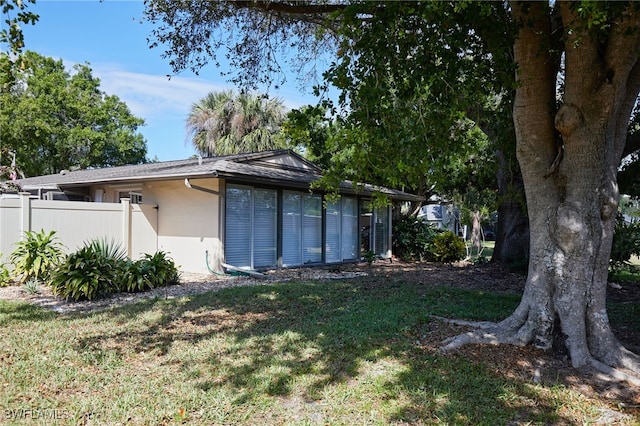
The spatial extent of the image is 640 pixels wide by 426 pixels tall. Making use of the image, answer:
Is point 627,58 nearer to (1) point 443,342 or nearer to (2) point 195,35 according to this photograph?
(1) point 443,342

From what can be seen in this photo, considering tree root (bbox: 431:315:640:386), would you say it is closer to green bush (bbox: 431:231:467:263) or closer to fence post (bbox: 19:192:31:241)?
fence post (bbox: 19:192:31:241)

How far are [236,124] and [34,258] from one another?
1387cm

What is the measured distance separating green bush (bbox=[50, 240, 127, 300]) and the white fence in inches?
83.2

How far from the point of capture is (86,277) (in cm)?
798

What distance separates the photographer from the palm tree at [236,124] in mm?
21434

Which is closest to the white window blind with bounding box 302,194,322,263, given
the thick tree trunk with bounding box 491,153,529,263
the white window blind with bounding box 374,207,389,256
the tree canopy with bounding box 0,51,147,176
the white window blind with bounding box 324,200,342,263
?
the white window blind with bounding box 324,200,342,263

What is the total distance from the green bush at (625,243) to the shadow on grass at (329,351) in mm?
3877

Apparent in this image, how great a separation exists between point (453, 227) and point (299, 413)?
30257 millimetres

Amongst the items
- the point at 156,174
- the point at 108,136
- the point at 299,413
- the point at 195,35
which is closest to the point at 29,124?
the point at 108,136

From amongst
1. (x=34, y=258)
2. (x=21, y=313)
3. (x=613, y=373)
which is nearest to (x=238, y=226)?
(x=34, y=258)

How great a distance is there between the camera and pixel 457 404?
3582 mm

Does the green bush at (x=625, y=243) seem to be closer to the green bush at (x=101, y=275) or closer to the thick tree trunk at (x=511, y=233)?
the thick tree trunk at (x=511, y=233)

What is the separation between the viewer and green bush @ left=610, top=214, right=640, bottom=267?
391 inches

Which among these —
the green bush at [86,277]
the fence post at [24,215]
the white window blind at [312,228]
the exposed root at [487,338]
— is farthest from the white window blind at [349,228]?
the exposed root at [487,338]
